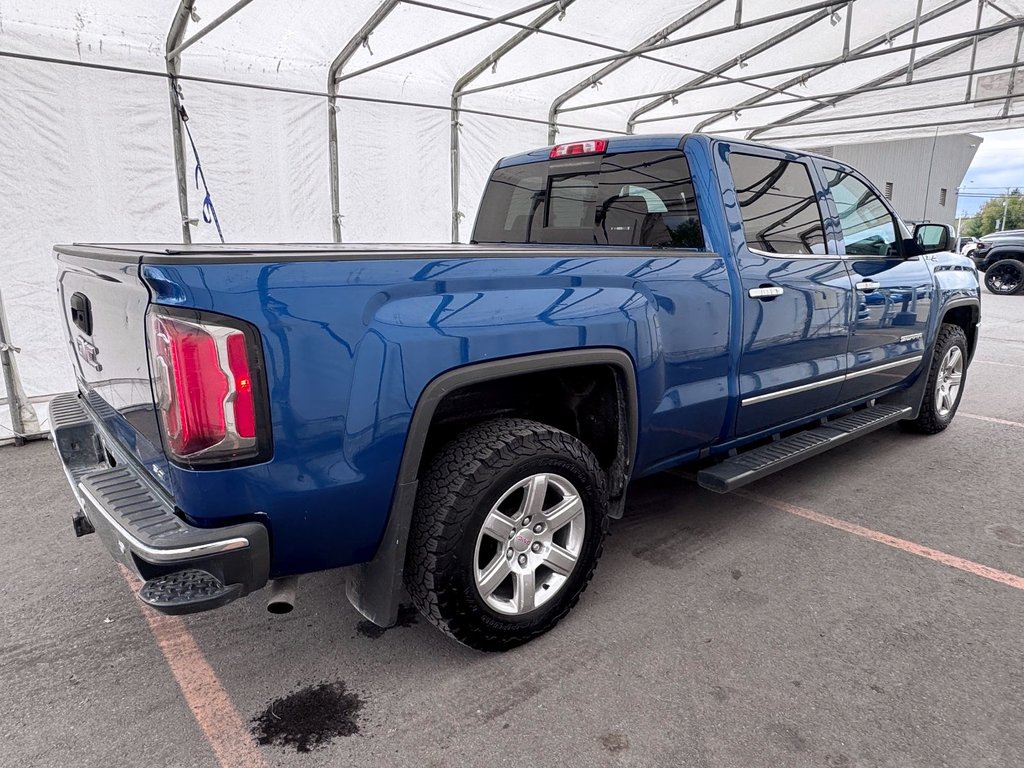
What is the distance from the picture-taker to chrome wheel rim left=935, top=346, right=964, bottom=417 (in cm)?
492

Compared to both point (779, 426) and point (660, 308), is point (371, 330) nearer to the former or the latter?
point (660, 308)

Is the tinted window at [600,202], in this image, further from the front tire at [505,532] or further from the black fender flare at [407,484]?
the front tire at [505,532]

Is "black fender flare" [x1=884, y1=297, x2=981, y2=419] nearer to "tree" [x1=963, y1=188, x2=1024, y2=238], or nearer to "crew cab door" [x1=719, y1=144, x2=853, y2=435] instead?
"crew cab door" [x1=719, y1=144, x2=853, y2=435]

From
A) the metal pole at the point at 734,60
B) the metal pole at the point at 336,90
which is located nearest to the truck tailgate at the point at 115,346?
the metal pole at the point at 336,90

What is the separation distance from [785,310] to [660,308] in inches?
36.9

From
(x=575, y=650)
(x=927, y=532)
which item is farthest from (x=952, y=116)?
(x=575, y=650)

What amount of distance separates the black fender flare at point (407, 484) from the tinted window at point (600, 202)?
1.04 m

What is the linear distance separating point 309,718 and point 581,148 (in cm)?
279

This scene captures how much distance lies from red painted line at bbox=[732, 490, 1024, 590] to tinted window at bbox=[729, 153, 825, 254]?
1.41m

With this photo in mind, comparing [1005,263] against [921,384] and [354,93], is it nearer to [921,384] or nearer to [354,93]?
[921,384]

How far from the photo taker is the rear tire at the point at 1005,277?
1511 centimetres

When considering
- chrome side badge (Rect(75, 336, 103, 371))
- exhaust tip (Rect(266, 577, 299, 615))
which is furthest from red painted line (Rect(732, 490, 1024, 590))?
chrome side badge (Rect(75, 336, 103, 371))

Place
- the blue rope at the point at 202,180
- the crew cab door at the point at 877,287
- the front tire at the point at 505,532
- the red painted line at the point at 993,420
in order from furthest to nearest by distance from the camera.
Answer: the blue rope at the point at 202,180 < the red painted line at the point at 993,420 < the crew cab door at the point at 877,287 < the front tire at the point at 505,532

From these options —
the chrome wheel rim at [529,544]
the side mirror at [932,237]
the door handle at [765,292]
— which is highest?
the side mirror at [932,237]
